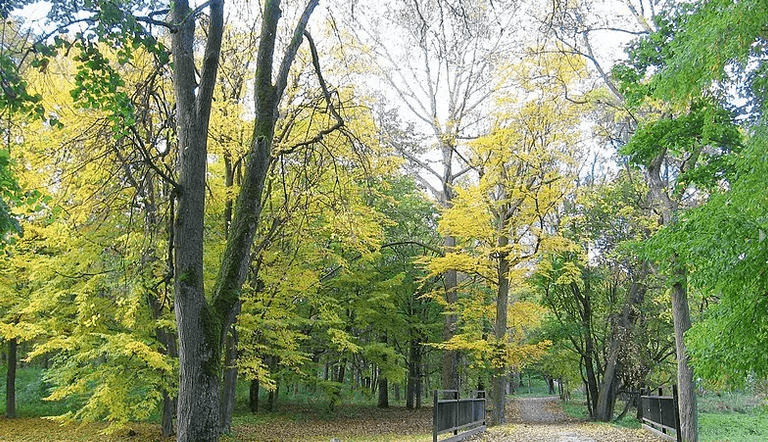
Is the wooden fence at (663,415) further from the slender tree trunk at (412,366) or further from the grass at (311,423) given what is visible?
the slender tree trunk at (412,366)

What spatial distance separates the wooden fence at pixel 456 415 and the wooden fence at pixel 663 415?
3842 mm

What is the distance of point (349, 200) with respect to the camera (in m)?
10.9

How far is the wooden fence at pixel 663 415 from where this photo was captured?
9484mm

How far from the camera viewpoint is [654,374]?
834 inches

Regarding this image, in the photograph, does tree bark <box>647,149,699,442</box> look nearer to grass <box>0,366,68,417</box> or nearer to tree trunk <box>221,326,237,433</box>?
tree trunk <box>221,326,237,433</box>

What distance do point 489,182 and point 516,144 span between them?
1.54m

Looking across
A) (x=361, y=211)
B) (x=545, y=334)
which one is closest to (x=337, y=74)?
(x=361, y=211)

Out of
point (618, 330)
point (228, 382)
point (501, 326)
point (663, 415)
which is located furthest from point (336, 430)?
point (663, 415)

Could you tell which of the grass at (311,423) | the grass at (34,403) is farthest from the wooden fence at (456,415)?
the grass at (34,403)

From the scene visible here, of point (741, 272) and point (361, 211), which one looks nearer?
point (741, 272)

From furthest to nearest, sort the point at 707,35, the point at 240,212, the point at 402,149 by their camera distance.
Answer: the point at 402,149
the point at 240,212
the point at 707,35

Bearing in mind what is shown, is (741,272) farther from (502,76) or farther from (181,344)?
(502,76)

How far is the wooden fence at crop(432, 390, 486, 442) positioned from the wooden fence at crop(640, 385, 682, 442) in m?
3.84

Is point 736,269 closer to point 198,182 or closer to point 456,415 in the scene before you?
point 198,182
